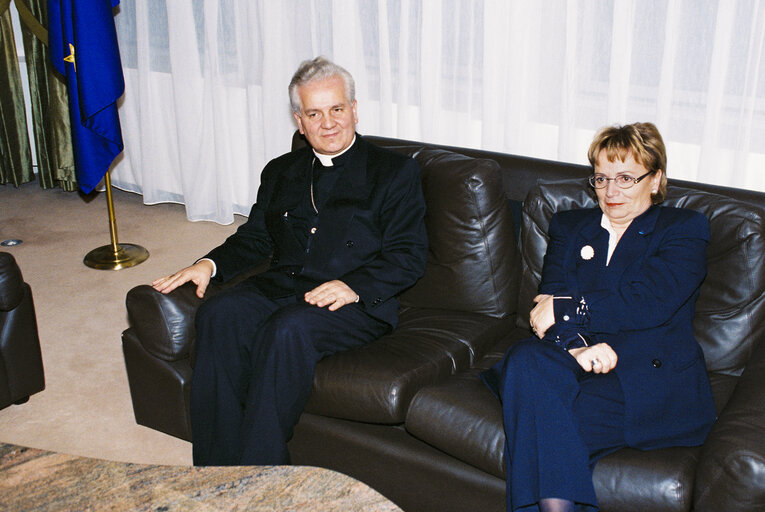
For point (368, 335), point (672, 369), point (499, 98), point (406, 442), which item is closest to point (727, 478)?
point (672, 369)

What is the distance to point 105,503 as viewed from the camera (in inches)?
66.6

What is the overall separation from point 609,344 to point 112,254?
9.83ft

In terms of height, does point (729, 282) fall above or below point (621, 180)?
below

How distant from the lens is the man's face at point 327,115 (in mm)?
2477

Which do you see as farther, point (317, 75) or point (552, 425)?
point (317, 75)

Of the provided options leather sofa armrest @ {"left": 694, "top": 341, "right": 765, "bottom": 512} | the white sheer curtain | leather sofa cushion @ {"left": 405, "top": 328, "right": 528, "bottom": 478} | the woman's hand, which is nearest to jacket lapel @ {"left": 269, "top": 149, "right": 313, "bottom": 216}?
leather sofa cushion @ {"left": 405, "top": 328, "right": 528, "bottom": 478}

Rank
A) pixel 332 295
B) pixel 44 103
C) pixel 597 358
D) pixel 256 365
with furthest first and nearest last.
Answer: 1. pixel 44 103
2. pixel 332 295
3. pixel 256 365
4. pixel 597 358

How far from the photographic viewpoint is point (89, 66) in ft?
12.9

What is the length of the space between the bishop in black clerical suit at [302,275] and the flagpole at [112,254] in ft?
5.80

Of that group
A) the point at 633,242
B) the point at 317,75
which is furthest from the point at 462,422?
the point at 317,75

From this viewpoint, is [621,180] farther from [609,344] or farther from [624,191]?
[609,344]

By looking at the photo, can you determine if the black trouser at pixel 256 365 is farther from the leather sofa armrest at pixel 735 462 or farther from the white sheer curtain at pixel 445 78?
the white sheer curtain at pixel 445 78

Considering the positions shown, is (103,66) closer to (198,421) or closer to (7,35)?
(7,35)

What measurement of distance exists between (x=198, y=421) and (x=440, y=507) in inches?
29.8
